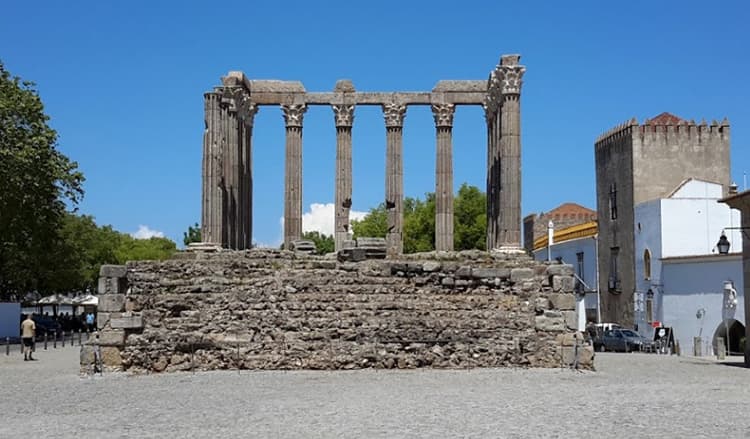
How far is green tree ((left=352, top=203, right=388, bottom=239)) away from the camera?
267ft

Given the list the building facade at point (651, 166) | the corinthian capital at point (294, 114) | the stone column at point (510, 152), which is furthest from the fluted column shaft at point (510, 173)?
the building facade at point (651, 166)

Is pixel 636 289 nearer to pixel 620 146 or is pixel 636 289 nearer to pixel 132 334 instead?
pixel 620 146

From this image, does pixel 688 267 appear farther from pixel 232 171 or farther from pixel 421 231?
pixel 421 231

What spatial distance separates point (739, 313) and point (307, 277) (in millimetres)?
21374

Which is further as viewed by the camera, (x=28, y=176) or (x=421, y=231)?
(x=421, y=231)

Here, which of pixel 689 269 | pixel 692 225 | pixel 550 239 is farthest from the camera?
pixel 550 239

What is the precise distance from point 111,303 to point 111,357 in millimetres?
1338

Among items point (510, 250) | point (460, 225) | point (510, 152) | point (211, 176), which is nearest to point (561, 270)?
point (510, 250)

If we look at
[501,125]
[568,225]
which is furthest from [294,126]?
[568,225]

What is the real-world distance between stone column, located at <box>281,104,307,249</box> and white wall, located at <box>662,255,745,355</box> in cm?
1698

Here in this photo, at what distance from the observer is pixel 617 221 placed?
168 feet

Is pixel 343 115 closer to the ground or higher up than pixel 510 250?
higher up

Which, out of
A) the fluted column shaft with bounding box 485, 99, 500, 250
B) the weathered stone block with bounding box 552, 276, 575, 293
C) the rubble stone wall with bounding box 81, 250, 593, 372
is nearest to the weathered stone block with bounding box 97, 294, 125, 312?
the rubble stone wall with bounding box 81, 250, 593, 372

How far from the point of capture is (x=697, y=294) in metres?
41.4
